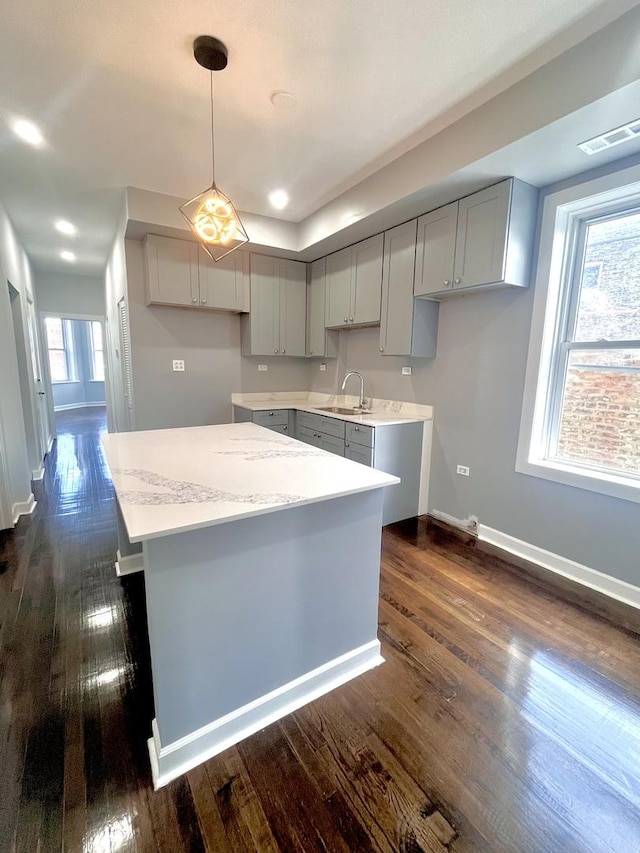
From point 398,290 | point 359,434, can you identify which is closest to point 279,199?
point 398,290

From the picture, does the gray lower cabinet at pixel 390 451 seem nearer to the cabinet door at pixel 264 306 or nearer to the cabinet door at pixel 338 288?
the cabinet door at pixel 338 288

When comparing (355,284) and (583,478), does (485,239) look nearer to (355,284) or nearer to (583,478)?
(355,284)

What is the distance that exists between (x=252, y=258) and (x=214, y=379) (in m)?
1.35

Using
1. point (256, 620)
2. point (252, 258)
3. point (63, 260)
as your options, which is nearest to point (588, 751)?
point (256, 620)

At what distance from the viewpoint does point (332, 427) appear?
11.5 ft

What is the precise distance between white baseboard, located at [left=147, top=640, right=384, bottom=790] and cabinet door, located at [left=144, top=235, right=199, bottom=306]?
11.0 feet

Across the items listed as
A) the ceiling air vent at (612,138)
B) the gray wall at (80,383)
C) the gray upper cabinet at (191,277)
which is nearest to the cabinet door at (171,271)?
the gray upper cabinet at (191,277)

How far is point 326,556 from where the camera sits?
155cm

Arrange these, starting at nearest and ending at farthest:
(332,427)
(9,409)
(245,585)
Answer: (245,585) < (9,409) < (332,427)

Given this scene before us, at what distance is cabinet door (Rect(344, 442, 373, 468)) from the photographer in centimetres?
305

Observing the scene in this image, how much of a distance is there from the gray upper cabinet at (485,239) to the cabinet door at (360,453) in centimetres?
134

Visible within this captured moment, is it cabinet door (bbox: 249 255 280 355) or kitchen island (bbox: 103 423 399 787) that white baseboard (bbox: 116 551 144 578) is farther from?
cabinet door (bbox: 249 255 280 355)

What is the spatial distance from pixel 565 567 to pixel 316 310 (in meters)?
3.31

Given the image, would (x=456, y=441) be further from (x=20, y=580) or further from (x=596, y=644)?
(x=20, y=580)
